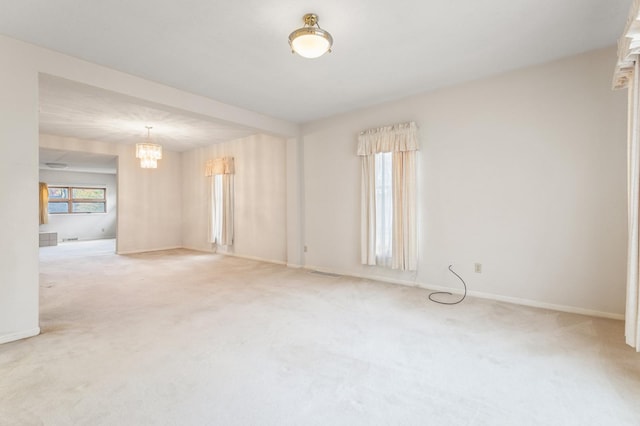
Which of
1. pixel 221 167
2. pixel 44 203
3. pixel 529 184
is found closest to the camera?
pixel 529 184

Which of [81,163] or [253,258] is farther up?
[81,163]

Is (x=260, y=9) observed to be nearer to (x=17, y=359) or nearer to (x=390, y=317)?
(x=390, y=317)

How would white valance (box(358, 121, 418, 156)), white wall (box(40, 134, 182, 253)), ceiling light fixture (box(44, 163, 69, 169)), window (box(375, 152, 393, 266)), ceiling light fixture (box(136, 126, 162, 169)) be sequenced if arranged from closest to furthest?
white valance (box(358, 121, 418, 156))
window (box(375, 152, 393, 266))
ceiling light fixture (box(136, 126, 162, 169))
white wall (box(40, 134, 182, 253))
ceiling light fixture (box(44, 163, 69, 169))

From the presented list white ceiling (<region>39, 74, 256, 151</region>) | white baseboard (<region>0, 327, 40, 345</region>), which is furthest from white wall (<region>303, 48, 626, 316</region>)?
white baseboard (<region>0, 327, 40, 345</region>)

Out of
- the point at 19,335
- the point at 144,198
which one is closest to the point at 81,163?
the point at 144,198

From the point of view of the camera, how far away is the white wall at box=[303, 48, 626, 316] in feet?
9.89

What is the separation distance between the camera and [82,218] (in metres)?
11.1

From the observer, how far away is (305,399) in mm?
1772

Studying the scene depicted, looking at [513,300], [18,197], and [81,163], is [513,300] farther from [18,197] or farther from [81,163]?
[81,163]

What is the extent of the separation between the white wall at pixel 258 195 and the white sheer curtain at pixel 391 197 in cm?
201

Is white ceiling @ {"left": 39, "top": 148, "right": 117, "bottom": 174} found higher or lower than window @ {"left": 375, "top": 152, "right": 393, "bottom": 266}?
higher

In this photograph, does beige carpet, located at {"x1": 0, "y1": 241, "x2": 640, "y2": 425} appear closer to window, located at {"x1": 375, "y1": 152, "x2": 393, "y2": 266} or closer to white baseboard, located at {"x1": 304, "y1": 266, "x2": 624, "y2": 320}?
white baseboard, located at {"x1": 304, "y1": 266, "x2": 624, "y2": 320}

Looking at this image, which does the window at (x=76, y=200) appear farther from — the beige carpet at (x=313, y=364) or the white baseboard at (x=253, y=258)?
the beige carpet at (x=313, y=364)

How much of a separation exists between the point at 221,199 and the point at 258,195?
1239 millimetres
